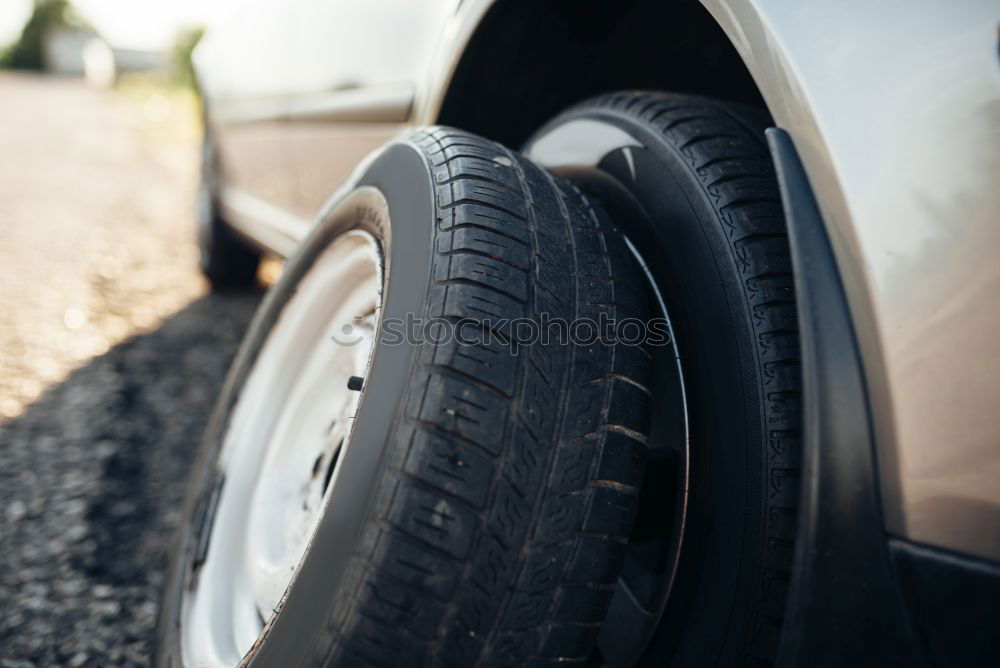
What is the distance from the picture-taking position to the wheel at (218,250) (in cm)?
350

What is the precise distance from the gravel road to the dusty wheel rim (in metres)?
0.21

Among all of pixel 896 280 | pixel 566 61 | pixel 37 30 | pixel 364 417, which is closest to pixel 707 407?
pixel 896 280

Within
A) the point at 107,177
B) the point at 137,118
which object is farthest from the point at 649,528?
the point at 137,118

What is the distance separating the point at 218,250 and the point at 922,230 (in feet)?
11.2

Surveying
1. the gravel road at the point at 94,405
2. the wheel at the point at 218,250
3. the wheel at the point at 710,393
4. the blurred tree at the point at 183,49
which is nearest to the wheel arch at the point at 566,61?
the wheel at the point at 710,393

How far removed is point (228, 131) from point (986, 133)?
3.52 m

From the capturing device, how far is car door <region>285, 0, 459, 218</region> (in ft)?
4.88

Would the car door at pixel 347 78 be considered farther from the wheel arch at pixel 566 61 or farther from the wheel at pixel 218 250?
the wheel at pixel 218 250

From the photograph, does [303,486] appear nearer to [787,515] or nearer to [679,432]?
[679,432]

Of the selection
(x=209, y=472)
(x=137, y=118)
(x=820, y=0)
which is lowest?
(x=209, y=472)

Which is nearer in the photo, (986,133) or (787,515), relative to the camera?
(986,133)

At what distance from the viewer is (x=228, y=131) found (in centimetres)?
350

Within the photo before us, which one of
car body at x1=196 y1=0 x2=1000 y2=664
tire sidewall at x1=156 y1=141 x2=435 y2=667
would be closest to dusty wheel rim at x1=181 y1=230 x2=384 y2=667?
tire sidewall at x1=156 y1=141 x2=435 y2=667

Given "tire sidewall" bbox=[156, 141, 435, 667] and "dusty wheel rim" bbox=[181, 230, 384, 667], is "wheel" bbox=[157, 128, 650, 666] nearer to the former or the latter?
"tire sidewall" bbox=[156, 141, 435, 667]
